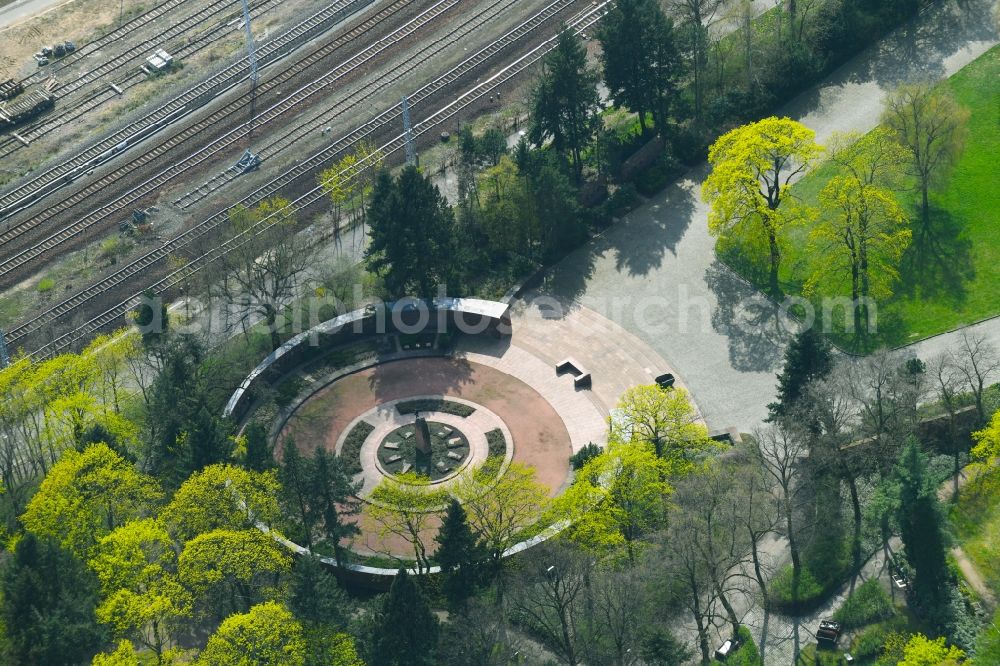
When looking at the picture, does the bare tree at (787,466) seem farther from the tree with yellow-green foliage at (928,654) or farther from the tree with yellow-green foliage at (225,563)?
the tree with yellow-green foliage at (225,563)

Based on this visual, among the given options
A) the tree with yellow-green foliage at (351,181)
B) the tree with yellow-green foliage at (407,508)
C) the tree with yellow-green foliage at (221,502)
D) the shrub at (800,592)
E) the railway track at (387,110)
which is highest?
the railway track at (387,110)

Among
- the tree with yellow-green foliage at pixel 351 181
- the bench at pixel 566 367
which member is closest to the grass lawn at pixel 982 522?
the bench at pixel 566 367

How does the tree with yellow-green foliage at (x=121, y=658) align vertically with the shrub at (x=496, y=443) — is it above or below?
below

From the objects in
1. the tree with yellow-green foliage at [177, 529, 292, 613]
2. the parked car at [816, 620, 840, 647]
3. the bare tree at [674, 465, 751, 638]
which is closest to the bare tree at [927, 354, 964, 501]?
the parked car at [816, 620, 840, 647]

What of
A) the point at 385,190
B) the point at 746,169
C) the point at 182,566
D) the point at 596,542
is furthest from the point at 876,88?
the point at 182,566

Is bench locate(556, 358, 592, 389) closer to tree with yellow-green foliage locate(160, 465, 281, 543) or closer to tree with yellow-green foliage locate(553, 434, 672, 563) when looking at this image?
tree with yellow-green foliage locate(553, 434, 672, 563)
